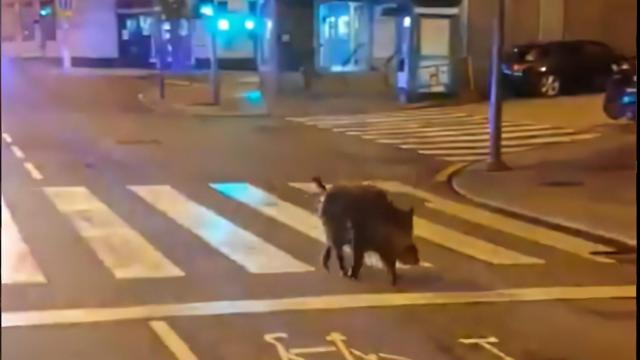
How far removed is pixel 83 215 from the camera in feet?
9.70

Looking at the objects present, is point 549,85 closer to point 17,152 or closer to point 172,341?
point 172,341

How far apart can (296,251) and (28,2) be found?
1.32 meters

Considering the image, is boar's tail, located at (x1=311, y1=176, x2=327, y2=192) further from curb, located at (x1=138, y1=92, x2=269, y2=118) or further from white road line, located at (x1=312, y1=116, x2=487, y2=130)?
curb, located at (x1=138, y1=92, x2=269, y2=118)

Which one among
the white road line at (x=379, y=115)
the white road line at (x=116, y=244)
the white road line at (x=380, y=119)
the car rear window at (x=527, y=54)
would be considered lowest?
the white road line at (x=116, y=244)

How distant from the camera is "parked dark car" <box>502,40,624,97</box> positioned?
8.84 ft

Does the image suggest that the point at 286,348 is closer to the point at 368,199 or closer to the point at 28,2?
the point at 368,199

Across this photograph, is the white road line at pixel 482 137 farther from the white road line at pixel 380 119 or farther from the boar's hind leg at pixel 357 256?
the boar's hind leg at pixel 357 256

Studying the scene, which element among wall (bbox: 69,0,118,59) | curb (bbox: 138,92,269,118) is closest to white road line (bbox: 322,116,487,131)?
curb (bbox: 138,92,269,118)

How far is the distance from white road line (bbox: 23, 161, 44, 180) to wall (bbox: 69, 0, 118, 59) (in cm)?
22

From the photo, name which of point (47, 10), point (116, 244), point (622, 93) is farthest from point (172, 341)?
point (622, 93)

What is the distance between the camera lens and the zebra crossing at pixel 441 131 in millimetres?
2828

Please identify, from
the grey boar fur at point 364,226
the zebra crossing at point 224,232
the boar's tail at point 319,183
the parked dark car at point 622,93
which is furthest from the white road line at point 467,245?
the parked dark car at point 622,93

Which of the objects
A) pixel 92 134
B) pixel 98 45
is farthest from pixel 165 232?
pixel 98 45

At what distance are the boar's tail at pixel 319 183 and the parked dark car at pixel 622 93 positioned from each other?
25.8 inches
